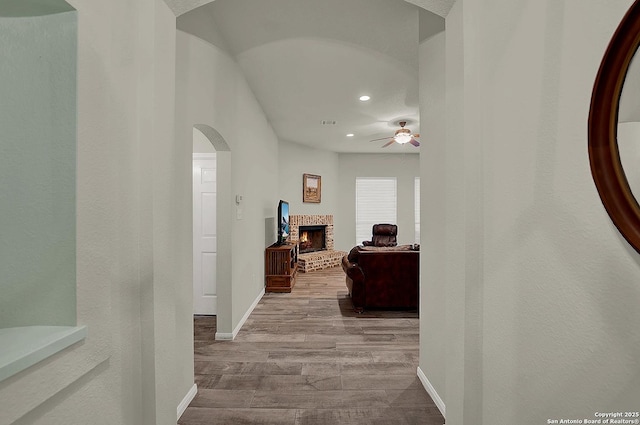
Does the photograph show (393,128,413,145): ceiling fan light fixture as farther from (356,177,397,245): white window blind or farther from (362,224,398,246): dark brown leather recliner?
(356,177,397,245): white window blind

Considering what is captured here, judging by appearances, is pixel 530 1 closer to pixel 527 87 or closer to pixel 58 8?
pixel 527 87

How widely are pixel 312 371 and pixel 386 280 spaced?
187 centimetres

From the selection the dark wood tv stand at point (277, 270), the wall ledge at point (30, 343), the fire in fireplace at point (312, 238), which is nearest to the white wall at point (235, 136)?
the dark wood tv stand at point (277, 270)

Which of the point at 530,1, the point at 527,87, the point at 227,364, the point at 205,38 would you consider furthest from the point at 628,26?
the point at 227,364

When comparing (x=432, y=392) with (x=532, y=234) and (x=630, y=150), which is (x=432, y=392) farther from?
(x=630, y=150)

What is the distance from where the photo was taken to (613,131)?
77 centimetres

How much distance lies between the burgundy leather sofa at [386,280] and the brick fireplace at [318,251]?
281 cm

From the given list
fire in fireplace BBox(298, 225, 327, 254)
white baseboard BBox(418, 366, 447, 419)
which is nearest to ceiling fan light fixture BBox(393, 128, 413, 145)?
fire in fireplace BBox(298, 225, 327, 254)

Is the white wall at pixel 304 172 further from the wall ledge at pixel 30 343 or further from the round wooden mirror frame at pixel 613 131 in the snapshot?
the round wooden mirror frame at pixel 613 131

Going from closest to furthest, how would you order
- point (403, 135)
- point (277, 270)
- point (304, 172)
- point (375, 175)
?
point (277, 270)
point (403, 135)
point (304, 172)
point (375, 175)

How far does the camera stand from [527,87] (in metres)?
1.08

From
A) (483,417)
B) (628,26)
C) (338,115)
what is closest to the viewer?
(628,26)

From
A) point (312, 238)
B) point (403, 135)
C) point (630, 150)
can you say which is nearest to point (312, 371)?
point (630, 150)

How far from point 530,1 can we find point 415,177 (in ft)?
25.2
